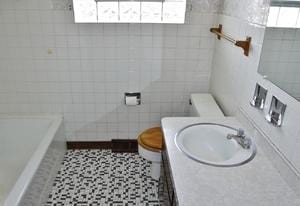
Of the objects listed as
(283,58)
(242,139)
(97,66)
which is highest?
(283,58)

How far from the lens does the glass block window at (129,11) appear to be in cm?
225

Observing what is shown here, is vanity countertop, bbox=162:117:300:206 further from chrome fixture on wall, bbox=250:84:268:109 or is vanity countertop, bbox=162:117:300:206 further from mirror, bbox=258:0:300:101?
mirror, bbox=258:0:300:101

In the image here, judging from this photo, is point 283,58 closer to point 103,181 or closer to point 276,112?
point 276,112

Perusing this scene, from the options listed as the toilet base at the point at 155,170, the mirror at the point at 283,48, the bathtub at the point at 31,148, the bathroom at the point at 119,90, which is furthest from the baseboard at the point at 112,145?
the mirror at the point at 283,48

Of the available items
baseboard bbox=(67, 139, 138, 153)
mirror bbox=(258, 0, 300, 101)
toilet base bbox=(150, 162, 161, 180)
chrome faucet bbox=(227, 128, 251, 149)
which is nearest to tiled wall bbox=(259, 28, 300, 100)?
mirror bbox=(258, 0, 300, 101)

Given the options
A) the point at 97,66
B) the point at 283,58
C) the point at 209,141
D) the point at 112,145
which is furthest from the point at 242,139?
the point at 112,145

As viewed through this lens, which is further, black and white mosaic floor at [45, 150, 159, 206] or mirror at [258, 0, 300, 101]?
black and white mosaic floor at [45, 150, 159, 206]

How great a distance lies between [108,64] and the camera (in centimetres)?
246

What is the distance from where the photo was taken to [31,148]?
2.50 metres

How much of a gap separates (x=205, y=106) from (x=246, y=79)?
0.57m

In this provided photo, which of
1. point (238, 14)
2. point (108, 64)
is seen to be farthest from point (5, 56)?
point (238, 14)

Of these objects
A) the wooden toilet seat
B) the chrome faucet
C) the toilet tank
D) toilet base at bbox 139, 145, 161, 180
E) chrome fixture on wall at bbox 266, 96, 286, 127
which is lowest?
toilet base at bbox 139, 145, 161, 180

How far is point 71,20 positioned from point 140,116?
3.63 feet

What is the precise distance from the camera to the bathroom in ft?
5.45
